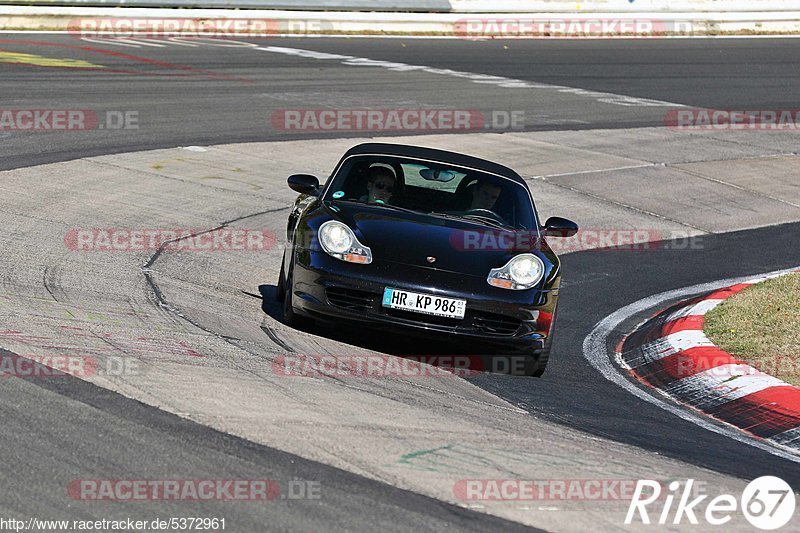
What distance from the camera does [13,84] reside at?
58.9ft

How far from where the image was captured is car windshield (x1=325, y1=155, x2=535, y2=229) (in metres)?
9.00

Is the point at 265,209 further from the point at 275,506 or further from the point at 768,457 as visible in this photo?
the point at 275,506

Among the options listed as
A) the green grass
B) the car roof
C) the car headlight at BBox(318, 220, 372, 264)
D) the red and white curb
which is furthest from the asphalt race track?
the car roof

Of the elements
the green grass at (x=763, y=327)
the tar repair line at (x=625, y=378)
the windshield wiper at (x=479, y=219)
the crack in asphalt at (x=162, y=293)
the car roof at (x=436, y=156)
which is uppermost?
the car roof at (x=436, y=156)

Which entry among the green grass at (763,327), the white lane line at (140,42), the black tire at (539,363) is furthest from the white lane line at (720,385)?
the white lane line at (140,42)

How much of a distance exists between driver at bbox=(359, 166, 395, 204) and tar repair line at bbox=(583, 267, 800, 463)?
6.17ft

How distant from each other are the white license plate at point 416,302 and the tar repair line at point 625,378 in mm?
1357

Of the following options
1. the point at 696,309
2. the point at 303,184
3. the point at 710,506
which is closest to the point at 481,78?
the point at 696,309

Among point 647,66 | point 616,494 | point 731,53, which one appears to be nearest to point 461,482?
point 616,494

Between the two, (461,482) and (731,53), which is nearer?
(461,482)

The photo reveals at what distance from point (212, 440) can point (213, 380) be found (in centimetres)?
100

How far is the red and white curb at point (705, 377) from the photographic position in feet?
24.6

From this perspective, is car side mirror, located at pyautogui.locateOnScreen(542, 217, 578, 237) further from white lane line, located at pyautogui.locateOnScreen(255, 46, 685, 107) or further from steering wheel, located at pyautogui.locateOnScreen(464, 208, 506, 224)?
white lane line, located at pyautogui.locateOnScreen(255, 46, 685, 107)

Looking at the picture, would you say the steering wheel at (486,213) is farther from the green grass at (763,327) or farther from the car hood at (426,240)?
the green grass at (763,327)
